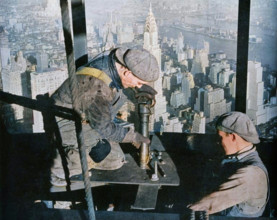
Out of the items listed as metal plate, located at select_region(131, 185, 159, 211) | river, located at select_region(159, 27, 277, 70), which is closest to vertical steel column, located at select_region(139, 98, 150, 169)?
metal plate, located at select_region(131, 185, 159, 211)

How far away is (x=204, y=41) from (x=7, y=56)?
7.04m

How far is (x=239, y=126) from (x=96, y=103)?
1253mm

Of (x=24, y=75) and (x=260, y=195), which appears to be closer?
(x=260, y=195)

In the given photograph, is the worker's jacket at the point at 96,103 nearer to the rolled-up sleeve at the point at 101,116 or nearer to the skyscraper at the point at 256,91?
the rolled-up sleeve at the point at 101,116

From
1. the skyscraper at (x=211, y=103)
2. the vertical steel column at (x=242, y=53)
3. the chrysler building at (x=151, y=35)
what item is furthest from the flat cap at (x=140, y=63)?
the skyscraper at (x=211, y=103)

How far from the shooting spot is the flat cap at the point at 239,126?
8.60ft

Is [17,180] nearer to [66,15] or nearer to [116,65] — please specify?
[116,65]

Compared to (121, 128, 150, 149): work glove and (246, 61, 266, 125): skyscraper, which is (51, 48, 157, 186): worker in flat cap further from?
(246, 61, 266, 125): skyscraper

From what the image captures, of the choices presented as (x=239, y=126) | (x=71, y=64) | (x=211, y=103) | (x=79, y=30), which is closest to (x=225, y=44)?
(x=211, y=103)

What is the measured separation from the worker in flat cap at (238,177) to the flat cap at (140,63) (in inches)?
30.7

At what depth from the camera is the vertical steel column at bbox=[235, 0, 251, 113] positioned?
3.54 meters

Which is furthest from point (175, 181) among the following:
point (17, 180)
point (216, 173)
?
point (17, 180)

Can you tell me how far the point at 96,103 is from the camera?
9.67ft

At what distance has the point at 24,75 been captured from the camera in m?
11.9
